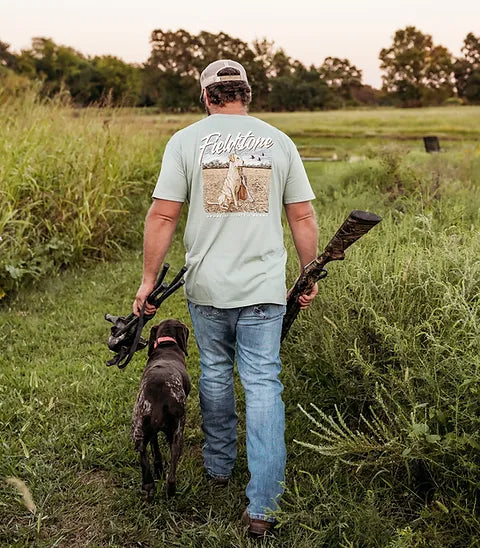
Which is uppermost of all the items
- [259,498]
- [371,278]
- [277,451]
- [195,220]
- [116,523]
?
[195,220]

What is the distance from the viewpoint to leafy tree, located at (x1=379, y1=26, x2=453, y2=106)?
46.9 metres

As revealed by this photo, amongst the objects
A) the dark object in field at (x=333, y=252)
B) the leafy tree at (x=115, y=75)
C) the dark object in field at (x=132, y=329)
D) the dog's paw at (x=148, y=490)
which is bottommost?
the dog's paw at (x=148, y=490)

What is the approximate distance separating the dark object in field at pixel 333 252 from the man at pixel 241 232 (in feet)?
0.54

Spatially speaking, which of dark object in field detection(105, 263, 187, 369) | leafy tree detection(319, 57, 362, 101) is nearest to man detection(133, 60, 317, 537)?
dark object in field detection(105, 263, 187, 369)

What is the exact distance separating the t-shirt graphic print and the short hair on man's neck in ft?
0.56

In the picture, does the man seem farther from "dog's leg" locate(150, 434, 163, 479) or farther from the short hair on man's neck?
"dog's leg" locate(150, 434, 163, 479)

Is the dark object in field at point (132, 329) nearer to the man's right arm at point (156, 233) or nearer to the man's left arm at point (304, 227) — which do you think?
the man's right arm at point (156, 233)

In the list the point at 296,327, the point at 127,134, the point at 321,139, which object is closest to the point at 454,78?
the point at 321,139

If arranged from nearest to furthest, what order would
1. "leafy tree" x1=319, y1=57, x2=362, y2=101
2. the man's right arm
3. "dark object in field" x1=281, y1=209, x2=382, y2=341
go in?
"dark object in field" x1=281, y1=209, x2=382, y2=341 < the man's right arm < "leafy tree" x1=319, y1=57, x2=362, y2=101

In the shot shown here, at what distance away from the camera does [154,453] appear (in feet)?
10.8

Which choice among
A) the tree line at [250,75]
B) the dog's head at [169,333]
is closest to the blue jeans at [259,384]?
the dog's head at [169,333]

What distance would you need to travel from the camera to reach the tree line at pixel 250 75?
22.5m

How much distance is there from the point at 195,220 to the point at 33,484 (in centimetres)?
154

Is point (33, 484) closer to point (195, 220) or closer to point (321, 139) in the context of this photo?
point (195, 220)
